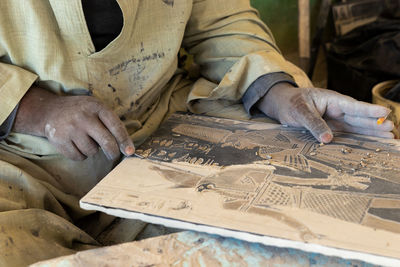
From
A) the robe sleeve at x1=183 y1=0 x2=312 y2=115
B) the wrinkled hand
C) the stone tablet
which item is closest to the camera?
the stone tablet

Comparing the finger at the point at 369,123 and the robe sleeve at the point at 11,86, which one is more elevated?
the robe sleeve at the point at 11,86

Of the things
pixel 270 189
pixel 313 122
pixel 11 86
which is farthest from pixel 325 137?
pixel 11 86

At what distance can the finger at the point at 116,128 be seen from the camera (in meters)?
0.91

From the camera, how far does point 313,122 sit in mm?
996

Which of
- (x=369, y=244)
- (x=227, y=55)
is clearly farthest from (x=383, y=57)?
(x=369, y=244)

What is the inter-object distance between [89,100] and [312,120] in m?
0.50

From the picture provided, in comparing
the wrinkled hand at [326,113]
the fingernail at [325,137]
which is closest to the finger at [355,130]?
the wrinkled hand at [326,113]

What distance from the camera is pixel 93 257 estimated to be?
2.31 ft

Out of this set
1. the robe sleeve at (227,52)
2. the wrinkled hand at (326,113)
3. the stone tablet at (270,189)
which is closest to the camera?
the stone tablet at (270,189)

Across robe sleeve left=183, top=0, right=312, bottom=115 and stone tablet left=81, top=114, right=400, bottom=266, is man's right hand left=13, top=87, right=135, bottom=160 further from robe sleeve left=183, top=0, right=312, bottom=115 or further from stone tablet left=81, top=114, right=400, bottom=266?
robe sleeve left=183, top=0, right=312, bottom=115

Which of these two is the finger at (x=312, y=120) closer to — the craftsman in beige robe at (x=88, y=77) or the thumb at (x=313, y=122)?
the thumb at (x=313, y=122)

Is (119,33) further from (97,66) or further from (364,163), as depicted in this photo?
(364,163)

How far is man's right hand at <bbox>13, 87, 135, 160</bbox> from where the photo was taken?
0.91 metres

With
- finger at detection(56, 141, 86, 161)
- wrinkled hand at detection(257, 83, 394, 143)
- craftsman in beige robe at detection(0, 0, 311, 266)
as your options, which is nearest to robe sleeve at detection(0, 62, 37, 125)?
craftsman in beige robe at detection(0, 0, 311, 266)
